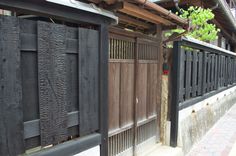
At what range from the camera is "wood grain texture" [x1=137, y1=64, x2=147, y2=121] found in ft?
16.2

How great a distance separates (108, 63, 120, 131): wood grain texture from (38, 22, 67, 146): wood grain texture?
1440mm

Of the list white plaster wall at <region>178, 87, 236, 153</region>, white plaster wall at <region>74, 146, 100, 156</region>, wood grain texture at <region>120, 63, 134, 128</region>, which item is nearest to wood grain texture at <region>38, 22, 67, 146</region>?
white plaster wall at <region>74, 146, 100, 156</region>

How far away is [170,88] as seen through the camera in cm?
591

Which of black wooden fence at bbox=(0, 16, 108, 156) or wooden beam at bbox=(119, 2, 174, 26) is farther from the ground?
wooden beam at bbox=(119, 2, 174, 26)

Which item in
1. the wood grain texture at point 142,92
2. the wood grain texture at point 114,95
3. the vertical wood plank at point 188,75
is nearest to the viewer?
the wood grain texture at point 114,95

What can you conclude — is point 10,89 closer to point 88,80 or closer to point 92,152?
point 88,80

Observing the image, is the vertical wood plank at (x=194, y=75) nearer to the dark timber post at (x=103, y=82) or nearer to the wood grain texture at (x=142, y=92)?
Answer: the wood grain texture at (x=142, y=92)

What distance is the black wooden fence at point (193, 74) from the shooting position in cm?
582

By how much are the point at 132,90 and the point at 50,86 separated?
7.87ft

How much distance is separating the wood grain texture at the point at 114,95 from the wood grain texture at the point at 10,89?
1965 millimetres

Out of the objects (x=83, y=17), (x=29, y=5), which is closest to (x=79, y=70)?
(x=83, y=17)

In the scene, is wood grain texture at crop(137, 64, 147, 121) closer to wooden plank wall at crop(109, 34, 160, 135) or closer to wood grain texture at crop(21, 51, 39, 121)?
wooden plank wall at crop(109, 34, 160, 135)

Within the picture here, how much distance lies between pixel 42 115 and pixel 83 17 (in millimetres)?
1197

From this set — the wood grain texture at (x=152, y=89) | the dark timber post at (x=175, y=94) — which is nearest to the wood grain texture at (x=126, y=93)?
the wood grain texture at (x=152, y=89)
